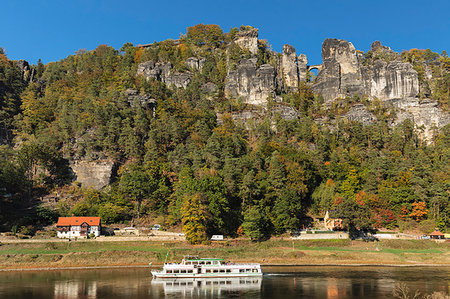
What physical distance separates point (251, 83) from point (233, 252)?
75.7 m

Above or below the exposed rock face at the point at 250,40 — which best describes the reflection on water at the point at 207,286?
below

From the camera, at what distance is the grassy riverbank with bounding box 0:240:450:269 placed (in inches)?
2574

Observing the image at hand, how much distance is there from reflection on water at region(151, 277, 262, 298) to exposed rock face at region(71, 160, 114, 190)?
4612 centimetres

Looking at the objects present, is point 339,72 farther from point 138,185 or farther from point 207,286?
point 207,286

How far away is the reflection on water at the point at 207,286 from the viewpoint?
47.4 meters

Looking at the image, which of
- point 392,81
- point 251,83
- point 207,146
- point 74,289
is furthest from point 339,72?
point 74,289

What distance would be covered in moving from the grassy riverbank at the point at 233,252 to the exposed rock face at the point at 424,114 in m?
55.3

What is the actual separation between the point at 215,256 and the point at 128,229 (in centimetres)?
2036

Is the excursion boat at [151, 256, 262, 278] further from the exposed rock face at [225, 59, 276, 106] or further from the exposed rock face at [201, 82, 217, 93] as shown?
the exposed rock face at [201, 82, 217, 93]

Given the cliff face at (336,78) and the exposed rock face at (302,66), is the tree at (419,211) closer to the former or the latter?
the cliff face at (336,78)

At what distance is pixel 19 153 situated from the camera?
301 feet

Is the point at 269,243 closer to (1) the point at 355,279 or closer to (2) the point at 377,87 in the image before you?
(1) the point at 355,279

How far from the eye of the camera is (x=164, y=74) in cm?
13788

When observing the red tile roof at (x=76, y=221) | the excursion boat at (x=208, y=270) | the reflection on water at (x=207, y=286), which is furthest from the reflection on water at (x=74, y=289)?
the red tile roof at (x=76, y=221)
